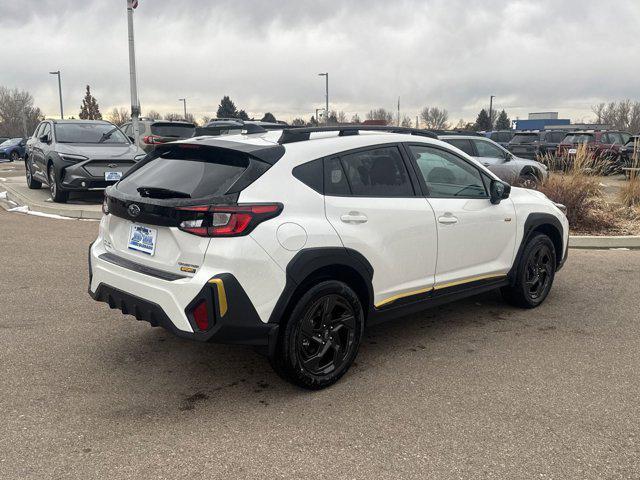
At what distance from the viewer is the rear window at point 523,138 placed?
21744 mm

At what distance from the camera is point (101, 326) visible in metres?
4.73

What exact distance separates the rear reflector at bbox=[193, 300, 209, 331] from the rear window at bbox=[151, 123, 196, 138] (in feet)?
45.7

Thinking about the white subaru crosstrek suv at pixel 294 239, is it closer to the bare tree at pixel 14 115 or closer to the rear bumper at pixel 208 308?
the rear bumper at pixel 208 308

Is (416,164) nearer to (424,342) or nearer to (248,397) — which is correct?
(424,342)

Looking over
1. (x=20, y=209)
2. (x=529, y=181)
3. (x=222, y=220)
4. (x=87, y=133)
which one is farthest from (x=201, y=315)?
(x=87, y=133)

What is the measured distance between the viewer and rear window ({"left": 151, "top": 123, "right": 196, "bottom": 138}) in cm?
1636

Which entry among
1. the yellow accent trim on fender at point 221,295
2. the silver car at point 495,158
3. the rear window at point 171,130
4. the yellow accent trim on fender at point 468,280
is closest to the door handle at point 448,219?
the yellow accent trim on fender at point 468,280

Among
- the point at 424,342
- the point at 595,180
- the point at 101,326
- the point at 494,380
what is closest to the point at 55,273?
the point at 101,326

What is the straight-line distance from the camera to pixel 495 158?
1247cm

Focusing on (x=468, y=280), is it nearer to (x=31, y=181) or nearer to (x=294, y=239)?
(x=294, y=239)

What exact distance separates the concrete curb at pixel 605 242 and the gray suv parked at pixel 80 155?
788 cm

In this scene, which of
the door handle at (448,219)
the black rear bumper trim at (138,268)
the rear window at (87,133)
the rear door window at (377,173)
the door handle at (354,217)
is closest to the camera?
the black rear bumper trim at (138,268)

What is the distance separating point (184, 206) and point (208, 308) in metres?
0.59

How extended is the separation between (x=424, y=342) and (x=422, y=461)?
1.73 meters
